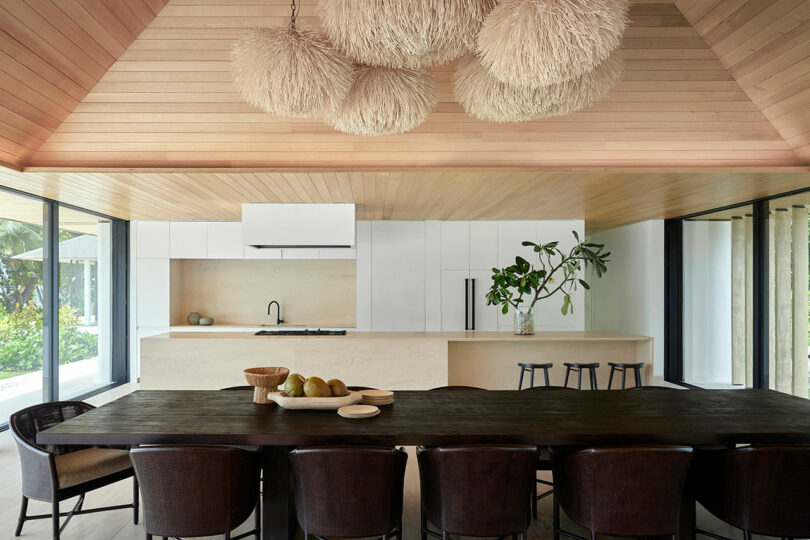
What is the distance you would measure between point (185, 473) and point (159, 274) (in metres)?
5.81

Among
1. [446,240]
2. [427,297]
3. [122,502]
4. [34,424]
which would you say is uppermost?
[446,240]

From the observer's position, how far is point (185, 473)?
2.20 m

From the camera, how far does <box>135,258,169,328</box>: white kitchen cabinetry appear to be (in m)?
7.38

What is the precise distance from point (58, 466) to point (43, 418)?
421 millimetres

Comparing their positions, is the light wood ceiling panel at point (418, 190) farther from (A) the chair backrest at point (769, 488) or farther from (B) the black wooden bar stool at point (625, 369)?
(A) the chair backrest at point (769, 488)

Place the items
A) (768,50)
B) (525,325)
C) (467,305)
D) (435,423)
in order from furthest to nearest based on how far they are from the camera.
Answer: (467,305) → (525,325) → (768,50) → (435,423)

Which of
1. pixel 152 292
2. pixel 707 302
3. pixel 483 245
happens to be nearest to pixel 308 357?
pixel 483 245

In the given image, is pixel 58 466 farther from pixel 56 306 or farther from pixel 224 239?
pixel 224 239

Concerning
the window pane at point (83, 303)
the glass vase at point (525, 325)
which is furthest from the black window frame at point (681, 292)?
the window pane at point (83, 303)

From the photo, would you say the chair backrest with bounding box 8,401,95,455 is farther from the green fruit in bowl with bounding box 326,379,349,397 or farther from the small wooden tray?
the green fruit in bowl with bounding box 326,379,349,397

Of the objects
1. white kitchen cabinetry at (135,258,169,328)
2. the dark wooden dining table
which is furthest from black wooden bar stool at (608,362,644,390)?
white kitchen cabinetry at (135,258,169,328)

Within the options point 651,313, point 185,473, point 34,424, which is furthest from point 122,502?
point 651,313

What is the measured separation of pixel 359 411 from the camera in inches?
103

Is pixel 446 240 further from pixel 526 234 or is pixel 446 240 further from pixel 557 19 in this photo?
pixel 557 19
